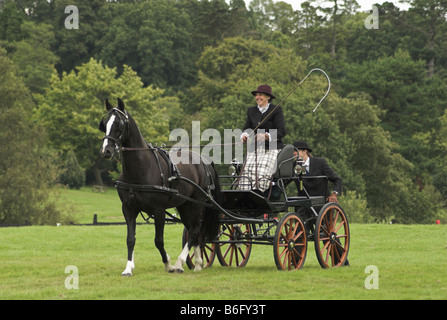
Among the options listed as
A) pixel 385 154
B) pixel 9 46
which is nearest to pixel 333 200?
pixel 385 154

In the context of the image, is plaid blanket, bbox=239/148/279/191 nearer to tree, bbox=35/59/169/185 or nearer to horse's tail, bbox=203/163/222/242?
horse's tail, bbox=203/163/222/242

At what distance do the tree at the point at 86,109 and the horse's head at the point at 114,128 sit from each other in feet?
166

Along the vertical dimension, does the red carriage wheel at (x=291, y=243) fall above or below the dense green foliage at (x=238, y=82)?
below

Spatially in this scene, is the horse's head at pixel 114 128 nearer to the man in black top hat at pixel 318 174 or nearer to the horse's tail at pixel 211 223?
the horse's tail at pixel 211 223

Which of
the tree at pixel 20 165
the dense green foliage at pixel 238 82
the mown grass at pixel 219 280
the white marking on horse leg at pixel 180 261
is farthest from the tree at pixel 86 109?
the white marking on horse leg at pixel 180 261

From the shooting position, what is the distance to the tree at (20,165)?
43906 millimetres

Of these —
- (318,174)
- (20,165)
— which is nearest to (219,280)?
(318,174)

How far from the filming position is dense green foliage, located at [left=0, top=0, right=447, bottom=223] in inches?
1929

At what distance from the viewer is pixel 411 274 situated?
11.5 m

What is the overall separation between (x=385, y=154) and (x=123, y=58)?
40.2 meters

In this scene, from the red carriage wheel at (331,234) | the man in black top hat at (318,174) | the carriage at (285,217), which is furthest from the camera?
the man in black top hat at (318,174)

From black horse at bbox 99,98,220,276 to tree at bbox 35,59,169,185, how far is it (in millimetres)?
49453

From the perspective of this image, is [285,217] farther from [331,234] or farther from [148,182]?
[148,182]
